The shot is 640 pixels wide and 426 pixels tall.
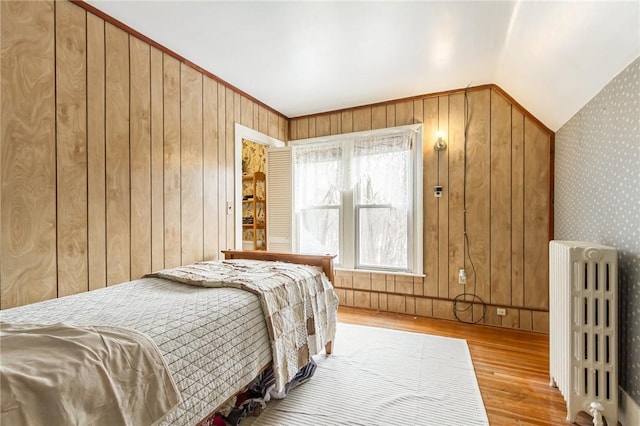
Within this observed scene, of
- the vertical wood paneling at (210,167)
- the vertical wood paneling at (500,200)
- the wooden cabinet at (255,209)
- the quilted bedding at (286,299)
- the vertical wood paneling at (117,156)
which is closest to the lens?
the quilted bedding at (286,299)

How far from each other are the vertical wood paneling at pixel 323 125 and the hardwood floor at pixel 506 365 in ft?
7.43

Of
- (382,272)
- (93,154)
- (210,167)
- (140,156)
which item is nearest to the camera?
(93,154)

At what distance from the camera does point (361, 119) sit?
3.70 metres

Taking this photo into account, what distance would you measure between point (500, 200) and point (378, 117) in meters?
1.63

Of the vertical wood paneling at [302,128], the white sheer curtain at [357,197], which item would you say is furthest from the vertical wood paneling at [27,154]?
the vertical wood paneling at [302,128]

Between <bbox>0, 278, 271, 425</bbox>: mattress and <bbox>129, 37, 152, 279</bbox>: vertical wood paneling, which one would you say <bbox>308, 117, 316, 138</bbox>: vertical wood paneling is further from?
<bbox>0, 278, 271, 425</bbox>: mattress

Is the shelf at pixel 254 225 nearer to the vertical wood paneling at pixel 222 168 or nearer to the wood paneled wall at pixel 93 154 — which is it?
the vertical wood paneling at pixel 222 168

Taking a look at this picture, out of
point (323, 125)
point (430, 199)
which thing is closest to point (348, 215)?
point (430, 199)

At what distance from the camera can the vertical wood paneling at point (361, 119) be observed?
3668 millimetres

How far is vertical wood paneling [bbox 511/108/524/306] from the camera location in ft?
9.88

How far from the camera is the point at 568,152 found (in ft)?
8.27

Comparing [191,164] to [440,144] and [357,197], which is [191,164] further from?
[440,144]

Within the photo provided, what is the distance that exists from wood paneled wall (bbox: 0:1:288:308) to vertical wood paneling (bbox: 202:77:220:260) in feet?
0.05

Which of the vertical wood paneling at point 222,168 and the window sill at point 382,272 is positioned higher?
the vertical wood paneling at point 222,168
